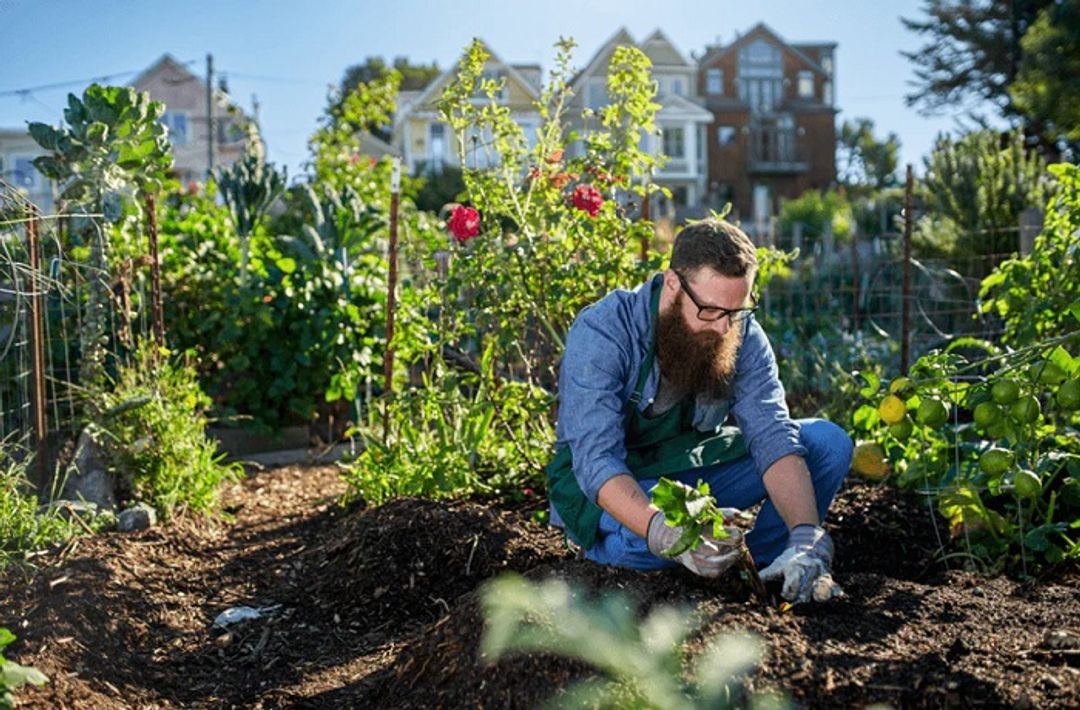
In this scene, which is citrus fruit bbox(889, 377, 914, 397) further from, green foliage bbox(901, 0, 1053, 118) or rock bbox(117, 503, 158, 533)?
green foliage bbox(901, 0, 1053, 118)

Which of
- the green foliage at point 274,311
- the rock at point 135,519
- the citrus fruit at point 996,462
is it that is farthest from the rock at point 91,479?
the citrus fruit at point 996,462

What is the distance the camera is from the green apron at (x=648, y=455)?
3.18 meters

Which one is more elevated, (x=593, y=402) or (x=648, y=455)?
(x=593, y=402)

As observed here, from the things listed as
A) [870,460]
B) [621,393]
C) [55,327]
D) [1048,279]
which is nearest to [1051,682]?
[621,393]

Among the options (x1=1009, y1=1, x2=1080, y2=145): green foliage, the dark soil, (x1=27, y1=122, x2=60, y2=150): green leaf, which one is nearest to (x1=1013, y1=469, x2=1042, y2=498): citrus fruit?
the dark soil

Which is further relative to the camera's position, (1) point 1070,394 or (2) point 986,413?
(2) point 986,413

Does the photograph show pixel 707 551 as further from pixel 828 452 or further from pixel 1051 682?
pixel 828 452

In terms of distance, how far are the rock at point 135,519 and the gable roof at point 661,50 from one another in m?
33.7

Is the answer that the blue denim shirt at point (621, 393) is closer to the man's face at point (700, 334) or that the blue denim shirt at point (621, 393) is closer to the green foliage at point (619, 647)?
the man's face at point (700, 334)

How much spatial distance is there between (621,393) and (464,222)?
154cm

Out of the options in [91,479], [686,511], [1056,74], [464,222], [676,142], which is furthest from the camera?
[676,142]

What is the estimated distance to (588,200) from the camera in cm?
445

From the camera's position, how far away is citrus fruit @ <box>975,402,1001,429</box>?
9.21 feet

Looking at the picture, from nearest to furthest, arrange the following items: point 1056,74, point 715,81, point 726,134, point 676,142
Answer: point 1056,74
point 676,142
point 726,134
point 715,81
